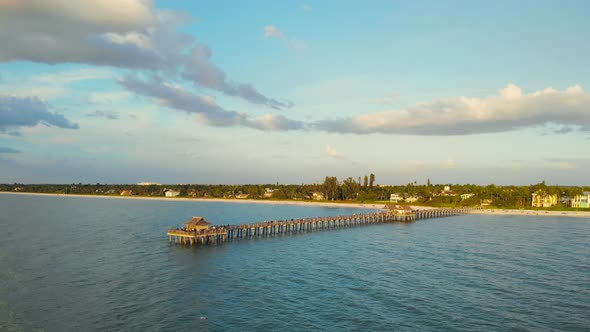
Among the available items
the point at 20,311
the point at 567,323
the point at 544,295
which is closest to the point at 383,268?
the point at 544,295

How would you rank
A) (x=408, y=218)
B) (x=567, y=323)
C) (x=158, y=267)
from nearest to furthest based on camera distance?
(x=567, y=323)
(x=158, y=267)
(x=408, y=218)

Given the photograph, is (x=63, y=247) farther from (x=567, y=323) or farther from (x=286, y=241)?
(x=567, y=323)

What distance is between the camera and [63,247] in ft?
187

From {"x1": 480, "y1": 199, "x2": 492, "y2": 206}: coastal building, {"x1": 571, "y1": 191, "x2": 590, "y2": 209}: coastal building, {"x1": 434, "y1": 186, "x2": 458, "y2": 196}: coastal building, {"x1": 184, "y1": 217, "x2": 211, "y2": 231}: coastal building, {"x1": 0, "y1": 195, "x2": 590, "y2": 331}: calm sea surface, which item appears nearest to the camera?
{"x1": 0, "y1": 195, "x2": 590, "y2": 331}: calm sea surface

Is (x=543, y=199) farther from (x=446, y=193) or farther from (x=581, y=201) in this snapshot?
(x=446, y=193)

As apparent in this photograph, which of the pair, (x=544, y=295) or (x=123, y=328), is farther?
(x=544, y=295)

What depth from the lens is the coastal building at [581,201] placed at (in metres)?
138

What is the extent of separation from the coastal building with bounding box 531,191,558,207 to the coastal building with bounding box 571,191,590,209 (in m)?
7.31

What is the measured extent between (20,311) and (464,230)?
7701cm

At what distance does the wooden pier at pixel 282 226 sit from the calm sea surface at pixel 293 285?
367 centimetres

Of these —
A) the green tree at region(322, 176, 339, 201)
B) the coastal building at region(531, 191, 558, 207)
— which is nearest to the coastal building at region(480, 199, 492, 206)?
the coastal building at region(531, 191, 558, 207)

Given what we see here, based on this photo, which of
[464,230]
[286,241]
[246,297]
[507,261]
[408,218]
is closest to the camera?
[246,297]

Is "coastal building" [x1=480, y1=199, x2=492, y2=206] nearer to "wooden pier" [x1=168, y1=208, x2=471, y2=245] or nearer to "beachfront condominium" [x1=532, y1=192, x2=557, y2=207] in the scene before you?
"beachfront condominium" [x1=532, y1=192, x2=557, y2=207]

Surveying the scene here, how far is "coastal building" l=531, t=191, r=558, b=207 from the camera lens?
14625 centimetres
